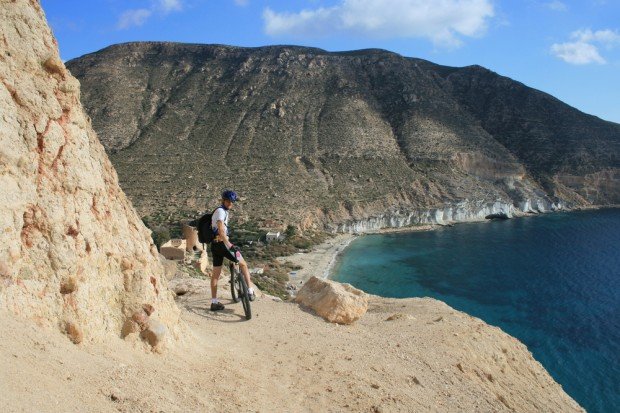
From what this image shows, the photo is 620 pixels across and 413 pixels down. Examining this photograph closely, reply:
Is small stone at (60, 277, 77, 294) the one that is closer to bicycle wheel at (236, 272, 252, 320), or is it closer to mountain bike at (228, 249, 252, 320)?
mountain bike at (228, 249, 252, 320)

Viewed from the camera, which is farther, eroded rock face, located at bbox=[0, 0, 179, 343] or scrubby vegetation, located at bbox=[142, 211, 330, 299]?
scrubby vegetation, located at bbox=[142, 211, 330, 299]

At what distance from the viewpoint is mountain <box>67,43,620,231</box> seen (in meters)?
65.3

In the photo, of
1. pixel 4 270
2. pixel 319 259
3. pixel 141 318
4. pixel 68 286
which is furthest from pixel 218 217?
pixel 319 259

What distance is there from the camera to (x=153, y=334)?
256 inches

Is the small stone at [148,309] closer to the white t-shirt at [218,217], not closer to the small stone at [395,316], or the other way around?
the white t-shirt at [218,217]

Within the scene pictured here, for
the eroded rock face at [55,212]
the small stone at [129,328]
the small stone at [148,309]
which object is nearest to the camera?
the eroded rock face at [55,212]

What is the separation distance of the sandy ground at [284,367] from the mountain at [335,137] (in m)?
46.4

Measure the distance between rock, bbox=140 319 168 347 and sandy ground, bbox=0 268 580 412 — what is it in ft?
0.76

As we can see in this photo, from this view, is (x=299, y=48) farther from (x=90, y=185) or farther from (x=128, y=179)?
(x=90, y=185)

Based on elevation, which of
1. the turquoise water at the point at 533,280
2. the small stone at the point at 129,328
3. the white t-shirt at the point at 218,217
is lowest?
the turquoise water at the point at 533,280

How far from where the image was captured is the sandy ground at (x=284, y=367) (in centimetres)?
467

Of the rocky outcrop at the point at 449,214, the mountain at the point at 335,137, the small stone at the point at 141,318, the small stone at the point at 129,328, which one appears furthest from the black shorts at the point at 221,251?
the rocky outcrop at the point at 449,214

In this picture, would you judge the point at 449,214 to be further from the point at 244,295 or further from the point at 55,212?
the point at 55,212

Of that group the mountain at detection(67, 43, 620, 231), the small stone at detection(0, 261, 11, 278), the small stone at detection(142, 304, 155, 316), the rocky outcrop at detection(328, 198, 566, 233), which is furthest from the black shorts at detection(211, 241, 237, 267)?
the rocky outcrop at detection(328, 198, 566, 233)
